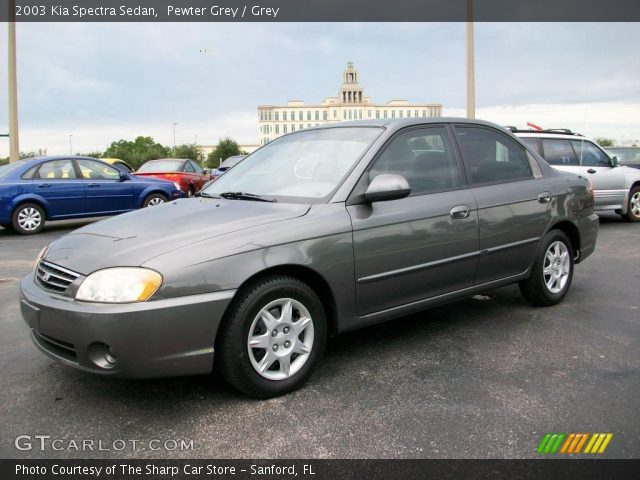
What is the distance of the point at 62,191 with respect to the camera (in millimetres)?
10586

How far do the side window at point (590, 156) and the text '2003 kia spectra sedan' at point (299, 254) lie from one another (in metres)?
5.84

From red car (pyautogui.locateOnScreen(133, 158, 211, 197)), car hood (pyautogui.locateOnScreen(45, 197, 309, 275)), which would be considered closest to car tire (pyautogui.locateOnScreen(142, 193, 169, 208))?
red car (pyautogui.locateOnScreen(133, 158, 211, 197))

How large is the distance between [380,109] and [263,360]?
400ft

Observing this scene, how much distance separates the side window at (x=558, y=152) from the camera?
959cm

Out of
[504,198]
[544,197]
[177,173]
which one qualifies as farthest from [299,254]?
[177,173]

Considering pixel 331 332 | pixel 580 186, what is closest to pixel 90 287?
pixel 331 332

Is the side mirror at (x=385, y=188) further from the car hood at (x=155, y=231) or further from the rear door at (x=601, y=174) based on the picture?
the rear door at (x=601, y=174)

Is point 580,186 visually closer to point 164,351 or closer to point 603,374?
point 603,374

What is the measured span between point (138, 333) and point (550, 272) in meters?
3.55

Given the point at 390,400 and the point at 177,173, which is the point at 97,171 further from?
the point at 390,400

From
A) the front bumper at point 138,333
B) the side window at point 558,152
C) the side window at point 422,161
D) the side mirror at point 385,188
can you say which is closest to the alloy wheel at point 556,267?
the side window at point 422,161

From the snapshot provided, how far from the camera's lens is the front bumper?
2.75 meters

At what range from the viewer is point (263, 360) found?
3100mm

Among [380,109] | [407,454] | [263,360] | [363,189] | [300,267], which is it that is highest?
[380,109]
